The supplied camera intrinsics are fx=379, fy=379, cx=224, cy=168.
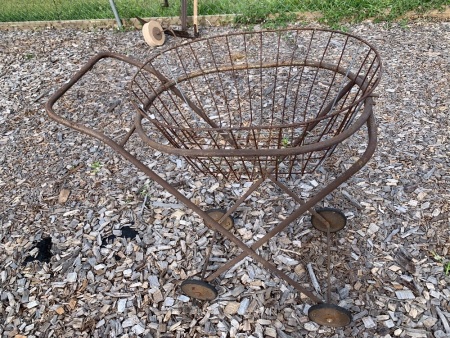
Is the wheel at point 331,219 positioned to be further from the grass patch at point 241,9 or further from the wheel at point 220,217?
the grass patch at point 241,9

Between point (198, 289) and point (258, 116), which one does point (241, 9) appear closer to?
point (258, 116)

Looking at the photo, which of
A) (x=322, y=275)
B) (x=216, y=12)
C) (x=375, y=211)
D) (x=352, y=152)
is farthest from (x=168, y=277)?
(x=216, y=12)

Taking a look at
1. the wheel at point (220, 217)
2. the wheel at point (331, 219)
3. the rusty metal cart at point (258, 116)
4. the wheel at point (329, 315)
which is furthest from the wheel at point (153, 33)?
the wheel at point (329, 315)

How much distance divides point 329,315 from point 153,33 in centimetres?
323

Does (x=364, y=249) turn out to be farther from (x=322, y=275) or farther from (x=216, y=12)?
(x=216, y=12)

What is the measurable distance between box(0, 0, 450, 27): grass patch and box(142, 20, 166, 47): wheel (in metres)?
0.64

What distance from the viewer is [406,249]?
1975mm

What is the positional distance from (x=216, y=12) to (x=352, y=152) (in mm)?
2750

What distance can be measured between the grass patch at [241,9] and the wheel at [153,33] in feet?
2.11

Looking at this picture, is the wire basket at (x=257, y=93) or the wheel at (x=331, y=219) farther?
the wire basket at (x=257, y=93)

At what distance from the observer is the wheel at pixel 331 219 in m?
2.00

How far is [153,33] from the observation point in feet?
12.7

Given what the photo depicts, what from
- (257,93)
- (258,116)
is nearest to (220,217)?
(258,116)

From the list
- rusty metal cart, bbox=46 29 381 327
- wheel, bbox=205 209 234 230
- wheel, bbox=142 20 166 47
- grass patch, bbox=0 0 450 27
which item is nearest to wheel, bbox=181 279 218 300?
rusty metal cart, bbox=46 29 381 327
